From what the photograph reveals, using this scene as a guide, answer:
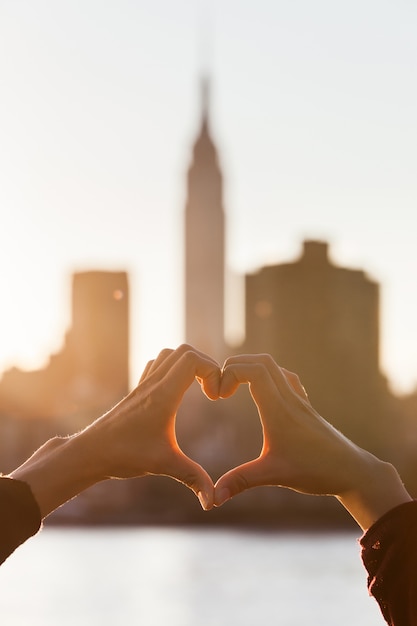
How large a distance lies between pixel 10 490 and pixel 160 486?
120433 mm

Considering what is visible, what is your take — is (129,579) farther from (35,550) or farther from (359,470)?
(359,470)

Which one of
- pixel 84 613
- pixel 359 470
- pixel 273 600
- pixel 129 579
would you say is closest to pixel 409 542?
pixel 359 470

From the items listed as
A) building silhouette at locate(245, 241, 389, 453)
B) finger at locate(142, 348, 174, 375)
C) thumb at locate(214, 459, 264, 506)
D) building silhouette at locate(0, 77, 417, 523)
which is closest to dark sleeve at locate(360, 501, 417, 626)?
thumb at locate(214, 459, 264, 506)

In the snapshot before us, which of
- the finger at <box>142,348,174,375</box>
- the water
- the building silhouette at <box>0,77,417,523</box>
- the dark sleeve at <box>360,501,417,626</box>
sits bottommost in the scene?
the water

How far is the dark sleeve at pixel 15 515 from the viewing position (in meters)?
2.35

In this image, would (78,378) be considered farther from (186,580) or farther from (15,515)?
(15,515)

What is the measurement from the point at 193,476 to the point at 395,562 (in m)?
0.47

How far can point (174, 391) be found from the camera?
96.3 inches

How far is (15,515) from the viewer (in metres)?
2.37

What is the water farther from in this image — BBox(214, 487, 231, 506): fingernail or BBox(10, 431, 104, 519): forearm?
BBox(214, 487, 231, 506): fingernail

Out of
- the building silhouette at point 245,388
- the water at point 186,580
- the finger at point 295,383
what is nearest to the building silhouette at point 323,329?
the building silhouette at point 245,388

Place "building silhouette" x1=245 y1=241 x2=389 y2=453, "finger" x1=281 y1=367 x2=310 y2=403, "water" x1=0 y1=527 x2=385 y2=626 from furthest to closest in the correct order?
"building silhouette" x1=245 y1=241 x2=389 y2=453 < "water" x1=0 y1=527 x2=385 y2=626 < "finger" x1=281 y1=367 x2=310 y2=403

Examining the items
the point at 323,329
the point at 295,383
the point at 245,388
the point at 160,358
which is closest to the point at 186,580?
the point at 245,388

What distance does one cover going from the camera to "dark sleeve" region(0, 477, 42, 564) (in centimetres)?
235
